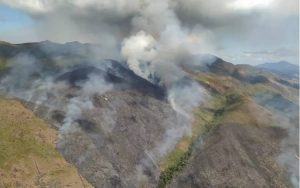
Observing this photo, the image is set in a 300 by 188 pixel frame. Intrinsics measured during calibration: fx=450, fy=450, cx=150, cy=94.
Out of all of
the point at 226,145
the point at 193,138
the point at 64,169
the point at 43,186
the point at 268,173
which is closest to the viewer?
the point at 43,186

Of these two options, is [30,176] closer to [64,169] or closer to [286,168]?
[64,169]

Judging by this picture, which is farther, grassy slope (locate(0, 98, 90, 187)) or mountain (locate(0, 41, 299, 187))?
mountain (locate(0, 41, 299, 187))

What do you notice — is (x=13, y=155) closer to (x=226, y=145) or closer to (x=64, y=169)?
(x=64, y=169)

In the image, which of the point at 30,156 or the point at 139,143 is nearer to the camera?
the point at 30,156

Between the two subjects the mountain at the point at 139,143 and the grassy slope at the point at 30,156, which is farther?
the mountain at the point at 139,143

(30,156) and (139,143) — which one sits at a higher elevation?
(30,156)

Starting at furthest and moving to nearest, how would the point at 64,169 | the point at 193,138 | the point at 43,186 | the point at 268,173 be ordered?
the point at 193,138 < the point at 268,173 < the point at 64,169 < the point at 43,186

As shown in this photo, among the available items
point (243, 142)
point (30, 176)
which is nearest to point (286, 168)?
point (243, 142)

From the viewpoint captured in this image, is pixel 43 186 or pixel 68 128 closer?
pixel 43 186
